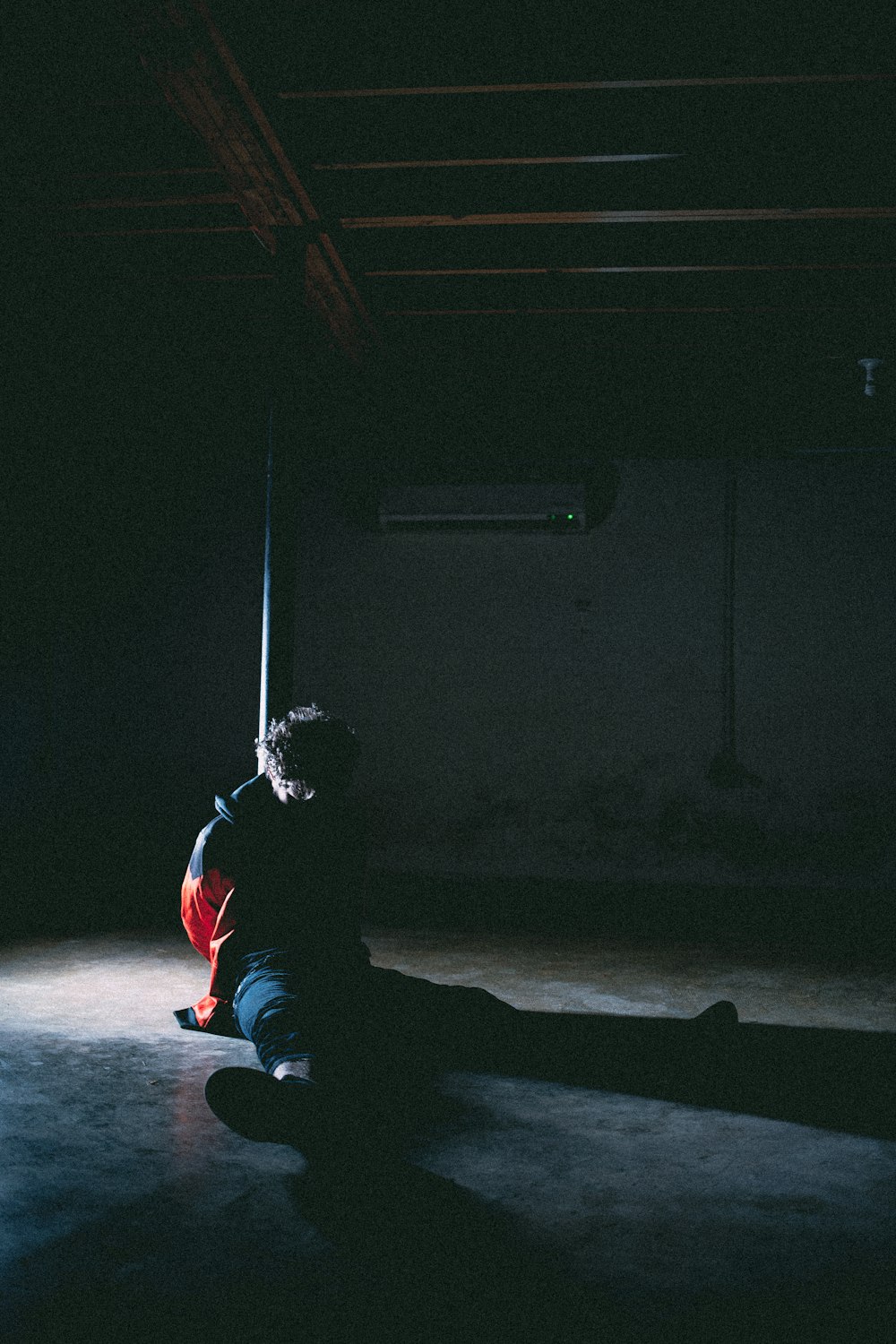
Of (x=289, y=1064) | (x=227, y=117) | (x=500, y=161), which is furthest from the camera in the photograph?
(x=500, y=161)

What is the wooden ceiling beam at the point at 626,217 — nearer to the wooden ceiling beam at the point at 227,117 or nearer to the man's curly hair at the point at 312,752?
the wooden ceiling beam at the point at 227,117

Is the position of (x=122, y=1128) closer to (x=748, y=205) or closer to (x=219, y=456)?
(x=748, y=205)

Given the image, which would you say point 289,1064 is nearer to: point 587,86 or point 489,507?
point 587,86

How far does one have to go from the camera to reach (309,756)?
120 inches

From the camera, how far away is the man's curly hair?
3.05 m

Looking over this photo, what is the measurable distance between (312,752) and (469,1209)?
4.62 feet

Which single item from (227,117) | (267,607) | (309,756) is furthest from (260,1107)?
(227,117)

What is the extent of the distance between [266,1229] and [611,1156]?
33.4 inches

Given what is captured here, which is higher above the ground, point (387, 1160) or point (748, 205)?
point (748, 205)

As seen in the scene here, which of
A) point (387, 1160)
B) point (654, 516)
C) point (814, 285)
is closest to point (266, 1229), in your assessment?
point (387, 1160)

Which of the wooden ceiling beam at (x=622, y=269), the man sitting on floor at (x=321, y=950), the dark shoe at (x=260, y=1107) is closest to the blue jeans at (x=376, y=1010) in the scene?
the man sitting on floor at (x=321, y=950)

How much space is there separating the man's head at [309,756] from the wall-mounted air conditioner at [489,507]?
3.55 meters

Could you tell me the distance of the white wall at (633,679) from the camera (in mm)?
6426

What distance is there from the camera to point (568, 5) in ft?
10.2
